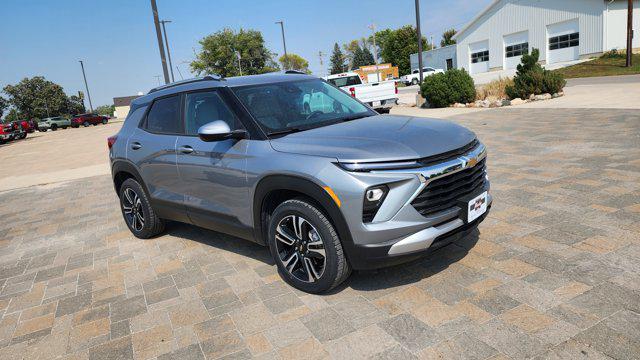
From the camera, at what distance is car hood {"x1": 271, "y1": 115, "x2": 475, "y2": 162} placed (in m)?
3.14

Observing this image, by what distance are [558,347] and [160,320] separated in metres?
2.73

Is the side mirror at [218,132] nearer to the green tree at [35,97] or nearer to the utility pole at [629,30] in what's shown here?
the utility pole at [629,30]

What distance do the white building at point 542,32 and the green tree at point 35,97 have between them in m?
65.3

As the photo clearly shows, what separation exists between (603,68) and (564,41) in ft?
31.1

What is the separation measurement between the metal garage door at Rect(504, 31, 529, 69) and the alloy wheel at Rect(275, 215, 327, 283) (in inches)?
1650

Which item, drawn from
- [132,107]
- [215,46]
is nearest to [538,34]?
[132,107]

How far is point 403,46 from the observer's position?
7112cm

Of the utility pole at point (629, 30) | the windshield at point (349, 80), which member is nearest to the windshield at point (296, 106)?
the windshield at point (349, 80)

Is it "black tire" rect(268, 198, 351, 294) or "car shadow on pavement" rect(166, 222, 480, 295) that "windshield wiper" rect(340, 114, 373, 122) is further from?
"car shadow on pavement" rect(166, 222, 480, 295)

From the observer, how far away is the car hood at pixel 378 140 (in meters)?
3.14

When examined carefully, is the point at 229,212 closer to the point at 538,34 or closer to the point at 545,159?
the point at 545,159

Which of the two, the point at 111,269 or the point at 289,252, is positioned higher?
the point at 289,252

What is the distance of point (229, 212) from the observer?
13.4 ft

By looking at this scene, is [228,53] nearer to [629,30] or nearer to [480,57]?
[480,57]
